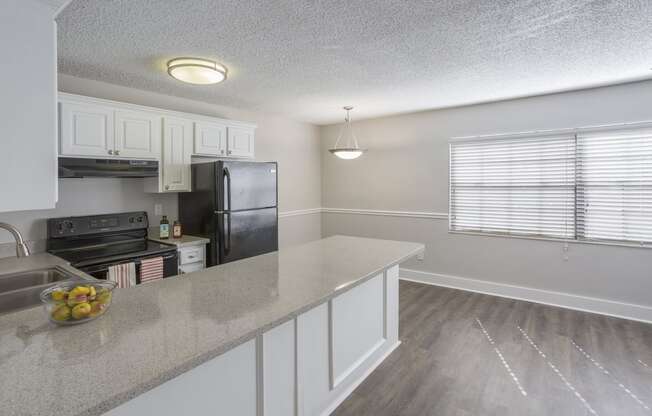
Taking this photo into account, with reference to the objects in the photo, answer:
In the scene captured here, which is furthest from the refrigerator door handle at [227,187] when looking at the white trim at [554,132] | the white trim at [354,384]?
the white trim at [554,132]

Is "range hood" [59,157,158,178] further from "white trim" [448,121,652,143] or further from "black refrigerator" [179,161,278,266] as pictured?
"white trim" [448,121,652,143]

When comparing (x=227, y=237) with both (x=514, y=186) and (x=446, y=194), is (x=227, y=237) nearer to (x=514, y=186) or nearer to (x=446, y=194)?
(x=446, y=194)

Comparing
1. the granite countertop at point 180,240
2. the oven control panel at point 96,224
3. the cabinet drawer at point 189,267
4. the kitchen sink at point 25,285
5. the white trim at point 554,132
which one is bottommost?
the cabinet drawer at point 189,267

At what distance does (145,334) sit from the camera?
3.76ft

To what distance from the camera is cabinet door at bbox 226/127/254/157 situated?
3.95 m

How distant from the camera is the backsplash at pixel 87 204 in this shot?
8.95 feet

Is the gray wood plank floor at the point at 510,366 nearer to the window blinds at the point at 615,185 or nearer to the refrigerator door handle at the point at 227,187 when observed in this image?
the window blinds at the point at 615,185

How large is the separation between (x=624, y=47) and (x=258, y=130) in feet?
12.3

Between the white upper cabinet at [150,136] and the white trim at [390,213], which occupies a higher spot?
the white upper cabinet at [150,136]

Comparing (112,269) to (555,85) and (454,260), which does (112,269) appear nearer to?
(454,260)

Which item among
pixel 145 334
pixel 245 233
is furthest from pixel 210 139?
pixel 145 334

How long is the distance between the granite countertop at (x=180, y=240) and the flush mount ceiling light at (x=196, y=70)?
4.91 ft

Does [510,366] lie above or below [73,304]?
below

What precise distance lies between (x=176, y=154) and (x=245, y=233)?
1067 mm
